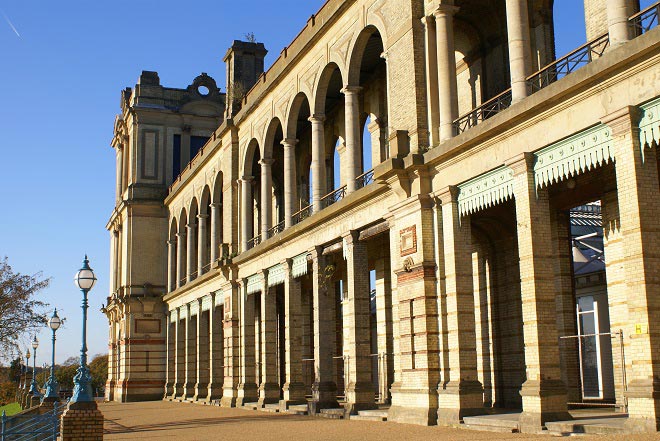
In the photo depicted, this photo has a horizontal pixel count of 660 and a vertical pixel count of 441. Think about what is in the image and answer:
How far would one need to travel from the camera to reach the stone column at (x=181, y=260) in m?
46.9

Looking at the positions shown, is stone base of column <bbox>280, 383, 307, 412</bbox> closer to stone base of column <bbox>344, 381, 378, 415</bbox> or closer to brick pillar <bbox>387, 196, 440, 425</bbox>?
stone base of column <bbox>344, 381, 378, 415</bbox>

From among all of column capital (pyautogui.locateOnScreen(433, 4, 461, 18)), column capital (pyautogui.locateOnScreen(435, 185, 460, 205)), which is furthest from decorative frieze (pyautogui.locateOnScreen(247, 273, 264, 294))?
column capital (pyautogui.locateOnScreen(433, 4, 461, 18))

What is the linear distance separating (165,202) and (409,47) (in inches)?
1345

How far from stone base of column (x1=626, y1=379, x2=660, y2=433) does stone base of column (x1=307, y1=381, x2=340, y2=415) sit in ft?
44.0

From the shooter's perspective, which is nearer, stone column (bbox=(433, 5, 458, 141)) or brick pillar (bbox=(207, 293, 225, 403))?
stone column (bbox=(433, 5, 458, 141))

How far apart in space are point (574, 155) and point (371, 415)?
31.3 ft

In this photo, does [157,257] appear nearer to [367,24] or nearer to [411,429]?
[367,24]

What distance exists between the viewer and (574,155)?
14438 mm

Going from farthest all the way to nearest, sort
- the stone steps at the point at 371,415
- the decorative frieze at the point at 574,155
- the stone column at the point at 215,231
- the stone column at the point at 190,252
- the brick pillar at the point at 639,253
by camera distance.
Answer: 1. the stone column at the point at 190,252
2. the stone column at the point at 215,231
3. the stone steps at the point at 371,415
4. the decorative frieze at the point at 574,155
5. the brick pillar at the point at 639,253

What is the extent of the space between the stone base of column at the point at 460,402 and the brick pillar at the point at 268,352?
13.2 meters

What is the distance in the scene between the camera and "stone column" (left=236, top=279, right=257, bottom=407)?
3259 centimetres

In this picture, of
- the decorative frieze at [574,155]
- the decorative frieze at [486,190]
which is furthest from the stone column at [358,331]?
the decorative frieze at [574,155]

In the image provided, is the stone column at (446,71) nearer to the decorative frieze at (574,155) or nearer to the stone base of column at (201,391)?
the decorative frieze at (574,155)

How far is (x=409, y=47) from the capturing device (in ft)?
65.4
